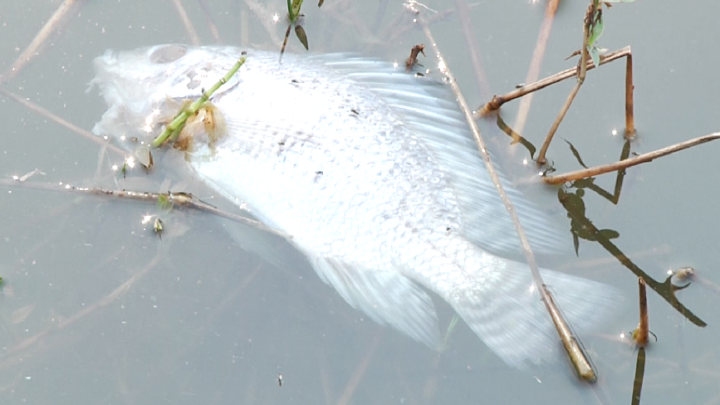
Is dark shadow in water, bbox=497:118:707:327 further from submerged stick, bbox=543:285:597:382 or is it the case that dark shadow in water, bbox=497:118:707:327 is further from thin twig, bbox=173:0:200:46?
thin twig, bbox=173:0:200:46

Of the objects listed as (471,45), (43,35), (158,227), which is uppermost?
(471,45)

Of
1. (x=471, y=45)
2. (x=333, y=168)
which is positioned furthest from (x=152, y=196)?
(x=471, y=45)

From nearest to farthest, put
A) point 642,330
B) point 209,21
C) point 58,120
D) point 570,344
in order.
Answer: point 570,344, point 642,330, point 58,120, point 209,21

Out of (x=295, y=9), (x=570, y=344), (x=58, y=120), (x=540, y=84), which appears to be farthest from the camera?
(x=295, y=9)

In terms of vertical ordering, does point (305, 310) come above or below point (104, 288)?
above

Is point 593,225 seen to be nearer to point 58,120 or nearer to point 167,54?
point 167,54

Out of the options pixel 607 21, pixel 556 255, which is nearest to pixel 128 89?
pixel 556 255

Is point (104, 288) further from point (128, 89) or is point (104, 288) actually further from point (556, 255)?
point (556, 255)

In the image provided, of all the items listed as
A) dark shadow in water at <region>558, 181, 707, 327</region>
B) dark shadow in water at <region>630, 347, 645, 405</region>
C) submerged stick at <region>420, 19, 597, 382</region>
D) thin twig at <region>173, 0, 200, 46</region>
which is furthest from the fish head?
dark shadow in water at <region>630, 347, 645, 405</region>
